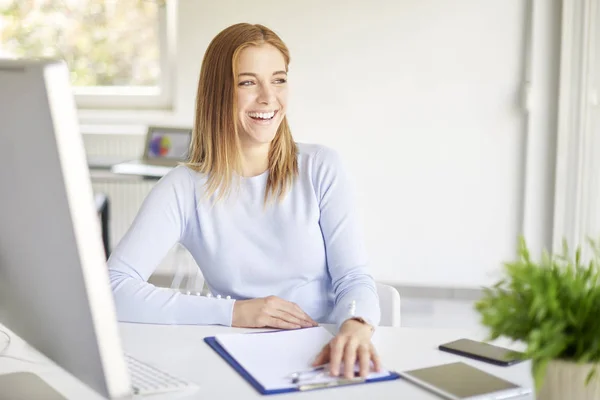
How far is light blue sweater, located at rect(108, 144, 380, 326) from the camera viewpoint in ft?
5.58

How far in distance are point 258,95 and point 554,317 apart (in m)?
1.07

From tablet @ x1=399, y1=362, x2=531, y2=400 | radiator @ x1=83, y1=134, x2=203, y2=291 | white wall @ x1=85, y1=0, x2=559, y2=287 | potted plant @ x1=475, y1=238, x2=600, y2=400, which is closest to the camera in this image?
potted plant @ x1=475, y1=238, x2=600, y2=400

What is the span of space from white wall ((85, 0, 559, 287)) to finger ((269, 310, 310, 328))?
310 cm


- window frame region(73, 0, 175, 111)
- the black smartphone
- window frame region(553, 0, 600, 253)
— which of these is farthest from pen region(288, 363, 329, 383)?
window frame region(73, 0, 175, 111)

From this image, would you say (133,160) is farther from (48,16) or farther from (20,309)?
(20,309)

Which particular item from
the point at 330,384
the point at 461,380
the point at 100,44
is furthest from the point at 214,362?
the point at 100,44

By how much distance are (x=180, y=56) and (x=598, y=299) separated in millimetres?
3999

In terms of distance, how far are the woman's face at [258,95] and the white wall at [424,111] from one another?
106 inches

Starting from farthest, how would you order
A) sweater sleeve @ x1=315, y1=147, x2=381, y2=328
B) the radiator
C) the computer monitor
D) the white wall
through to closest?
1. the radiator
2. the white wall
3. sweater sleeve @ x1=315, y1=147, x2=381, y2=328
4. the computer monitor

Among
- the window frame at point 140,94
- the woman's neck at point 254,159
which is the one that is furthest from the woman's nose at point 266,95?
the window frame at point 140,94

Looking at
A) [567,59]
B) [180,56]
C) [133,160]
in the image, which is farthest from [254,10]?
[567,59]

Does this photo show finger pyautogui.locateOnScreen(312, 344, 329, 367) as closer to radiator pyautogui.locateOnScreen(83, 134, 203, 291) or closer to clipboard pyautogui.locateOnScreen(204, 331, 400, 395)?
clipboard pyautogui.locateOnScreen(204, 331, 400, 395)

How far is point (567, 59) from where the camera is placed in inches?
164

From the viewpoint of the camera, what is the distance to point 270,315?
1.47m
